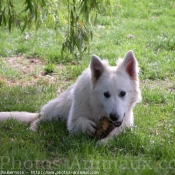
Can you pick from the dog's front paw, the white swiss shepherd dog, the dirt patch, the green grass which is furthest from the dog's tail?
the dirt patch

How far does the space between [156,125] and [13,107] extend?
7.66 ft

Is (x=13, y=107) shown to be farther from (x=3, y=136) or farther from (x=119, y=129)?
(x=119, y=129)

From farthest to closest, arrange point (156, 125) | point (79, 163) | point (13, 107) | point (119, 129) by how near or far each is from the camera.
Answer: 1. point (13, 107)
2. point (156, 125)
3. point (119, 129)
4. point (79, 163)

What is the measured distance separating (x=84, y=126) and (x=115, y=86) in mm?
613

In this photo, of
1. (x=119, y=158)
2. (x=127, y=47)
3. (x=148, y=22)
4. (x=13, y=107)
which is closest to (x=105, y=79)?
(x=119, y=158)

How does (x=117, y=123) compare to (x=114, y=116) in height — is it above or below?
below

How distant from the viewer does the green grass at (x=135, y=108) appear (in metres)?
3.78

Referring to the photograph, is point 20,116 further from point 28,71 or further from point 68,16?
point 28,71

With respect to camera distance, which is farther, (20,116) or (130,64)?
(20,116)

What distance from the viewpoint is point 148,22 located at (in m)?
11.8

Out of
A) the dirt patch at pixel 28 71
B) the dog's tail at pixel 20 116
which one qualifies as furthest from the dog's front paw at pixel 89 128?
the dirt patch at pixel 28 71

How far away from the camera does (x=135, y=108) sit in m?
5.92

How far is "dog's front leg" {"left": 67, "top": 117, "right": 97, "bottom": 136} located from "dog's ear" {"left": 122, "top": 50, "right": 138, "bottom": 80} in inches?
31.5

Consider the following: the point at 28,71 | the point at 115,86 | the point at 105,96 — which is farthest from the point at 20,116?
the point at 28,71
